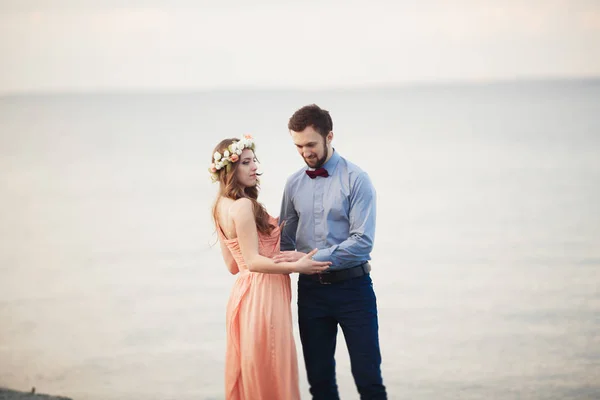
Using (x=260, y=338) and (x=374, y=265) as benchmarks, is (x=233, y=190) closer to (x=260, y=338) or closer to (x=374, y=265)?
(x=260, y=338)

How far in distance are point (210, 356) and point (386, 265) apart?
8.77 feet

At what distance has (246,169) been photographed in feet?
10.3

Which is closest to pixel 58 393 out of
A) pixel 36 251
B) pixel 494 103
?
pixel 36 251

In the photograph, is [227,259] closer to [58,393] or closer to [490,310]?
[58,393]

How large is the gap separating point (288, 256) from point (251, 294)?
0.22 meters

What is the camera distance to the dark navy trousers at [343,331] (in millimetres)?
3123

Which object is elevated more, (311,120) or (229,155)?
(311,120)

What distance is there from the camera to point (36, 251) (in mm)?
8742

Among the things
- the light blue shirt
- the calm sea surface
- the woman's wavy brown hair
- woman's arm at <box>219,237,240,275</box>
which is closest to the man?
the light blue shirt

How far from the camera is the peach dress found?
314 cm

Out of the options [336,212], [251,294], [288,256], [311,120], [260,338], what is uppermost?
[311,120]

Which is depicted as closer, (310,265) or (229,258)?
(310,265)

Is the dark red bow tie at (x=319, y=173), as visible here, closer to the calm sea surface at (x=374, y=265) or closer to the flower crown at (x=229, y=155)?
the flower crown at (x=229, y=155)

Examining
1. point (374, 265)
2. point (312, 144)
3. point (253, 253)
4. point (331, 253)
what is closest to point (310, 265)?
point (331, 253)
